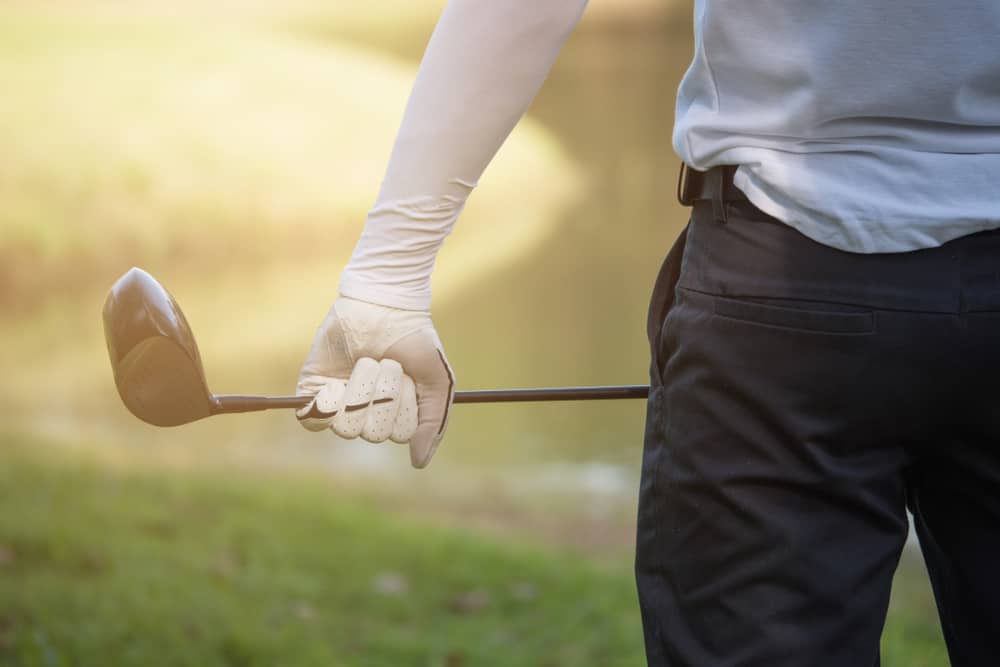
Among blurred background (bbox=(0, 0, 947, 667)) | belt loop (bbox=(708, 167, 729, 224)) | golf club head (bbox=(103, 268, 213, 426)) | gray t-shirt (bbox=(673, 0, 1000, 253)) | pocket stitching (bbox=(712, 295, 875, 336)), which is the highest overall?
gray t-shirt (bbox=(673, 0, 1000, 253))

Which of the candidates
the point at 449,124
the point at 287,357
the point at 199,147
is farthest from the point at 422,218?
the point at 199,147

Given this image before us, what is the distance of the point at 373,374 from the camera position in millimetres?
989

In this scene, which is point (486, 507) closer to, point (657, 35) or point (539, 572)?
point (539, 572)

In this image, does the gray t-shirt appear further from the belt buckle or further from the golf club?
the golf club

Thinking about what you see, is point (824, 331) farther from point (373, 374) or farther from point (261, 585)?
point (261, 585)

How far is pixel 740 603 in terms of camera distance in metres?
0.83

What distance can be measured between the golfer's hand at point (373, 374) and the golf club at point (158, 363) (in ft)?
0.07

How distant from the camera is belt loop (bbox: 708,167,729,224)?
87cm

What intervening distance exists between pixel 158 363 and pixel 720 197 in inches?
19.8

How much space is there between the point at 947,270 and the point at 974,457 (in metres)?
0.14

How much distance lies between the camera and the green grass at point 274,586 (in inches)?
110

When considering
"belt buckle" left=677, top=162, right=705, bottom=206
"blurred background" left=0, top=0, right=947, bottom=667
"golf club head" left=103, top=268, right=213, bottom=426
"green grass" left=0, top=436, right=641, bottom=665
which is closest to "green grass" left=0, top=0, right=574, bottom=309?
"blurred background" left=0, top=0, right=947, bottom=667

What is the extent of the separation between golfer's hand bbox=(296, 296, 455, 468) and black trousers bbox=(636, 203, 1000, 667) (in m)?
0.24

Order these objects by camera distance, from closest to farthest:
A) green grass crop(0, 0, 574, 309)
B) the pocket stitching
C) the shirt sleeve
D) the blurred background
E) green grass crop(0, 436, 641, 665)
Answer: the pocket stitching
the shirt sleeve
green grass crop(0, 436, 641, 665)
the blurred background
green grass crop(0, 0, 574, 309)
